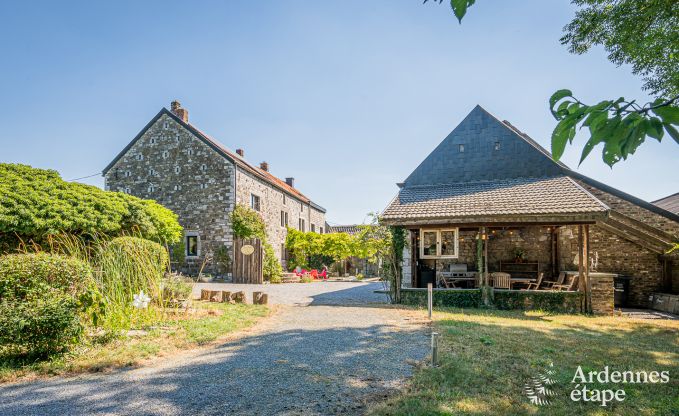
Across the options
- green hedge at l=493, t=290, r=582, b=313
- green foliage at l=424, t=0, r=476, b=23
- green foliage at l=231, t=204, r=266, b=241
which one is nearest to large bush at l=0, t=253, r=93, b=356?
green foliage at l=424, t=0, r=476, b=23

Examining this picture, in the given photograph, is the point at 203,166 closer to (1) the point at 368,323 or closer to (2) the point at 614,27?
(1) the point at 368,323

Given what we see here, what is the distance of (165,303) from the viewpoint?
30.4 feet

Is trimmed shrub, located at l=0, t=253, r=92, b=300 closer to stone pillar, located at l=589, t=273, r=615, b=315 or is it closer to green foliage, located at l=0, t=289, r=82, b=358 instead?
green foliage, located at l=0, t=289, r=82, b=358

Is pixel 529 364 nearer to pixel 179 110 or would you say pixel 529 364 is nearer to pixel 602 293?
pixel 602 293

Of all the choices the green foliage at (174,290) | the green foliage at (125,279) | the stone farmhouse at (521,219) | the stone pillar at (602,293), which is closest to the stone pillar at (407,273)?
the stone farmhouse at (521,219)

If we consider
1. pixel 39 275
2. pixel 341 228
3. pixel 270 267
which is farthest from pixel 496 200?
pixel 341 228

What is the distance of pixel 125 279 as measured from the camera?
25.4ft

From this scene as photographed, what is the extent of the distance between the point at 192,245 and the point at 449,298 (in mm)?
14199

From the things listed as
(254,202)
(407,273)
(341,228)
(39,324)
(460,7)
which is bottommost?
(407,273)

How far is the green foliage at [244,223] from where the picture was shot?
19386mm

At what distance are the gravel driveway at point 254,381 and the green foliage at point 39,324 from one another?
2.68ft

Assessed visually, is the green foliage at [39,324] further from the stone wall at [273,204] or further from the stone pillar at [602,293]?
the stone wall at [273,204]

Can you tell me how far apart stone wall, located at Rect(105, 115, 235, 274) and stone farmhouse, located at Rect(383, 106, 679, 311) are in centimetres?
986

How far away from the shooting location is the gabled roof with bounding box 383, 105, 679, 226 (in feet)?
48.0
